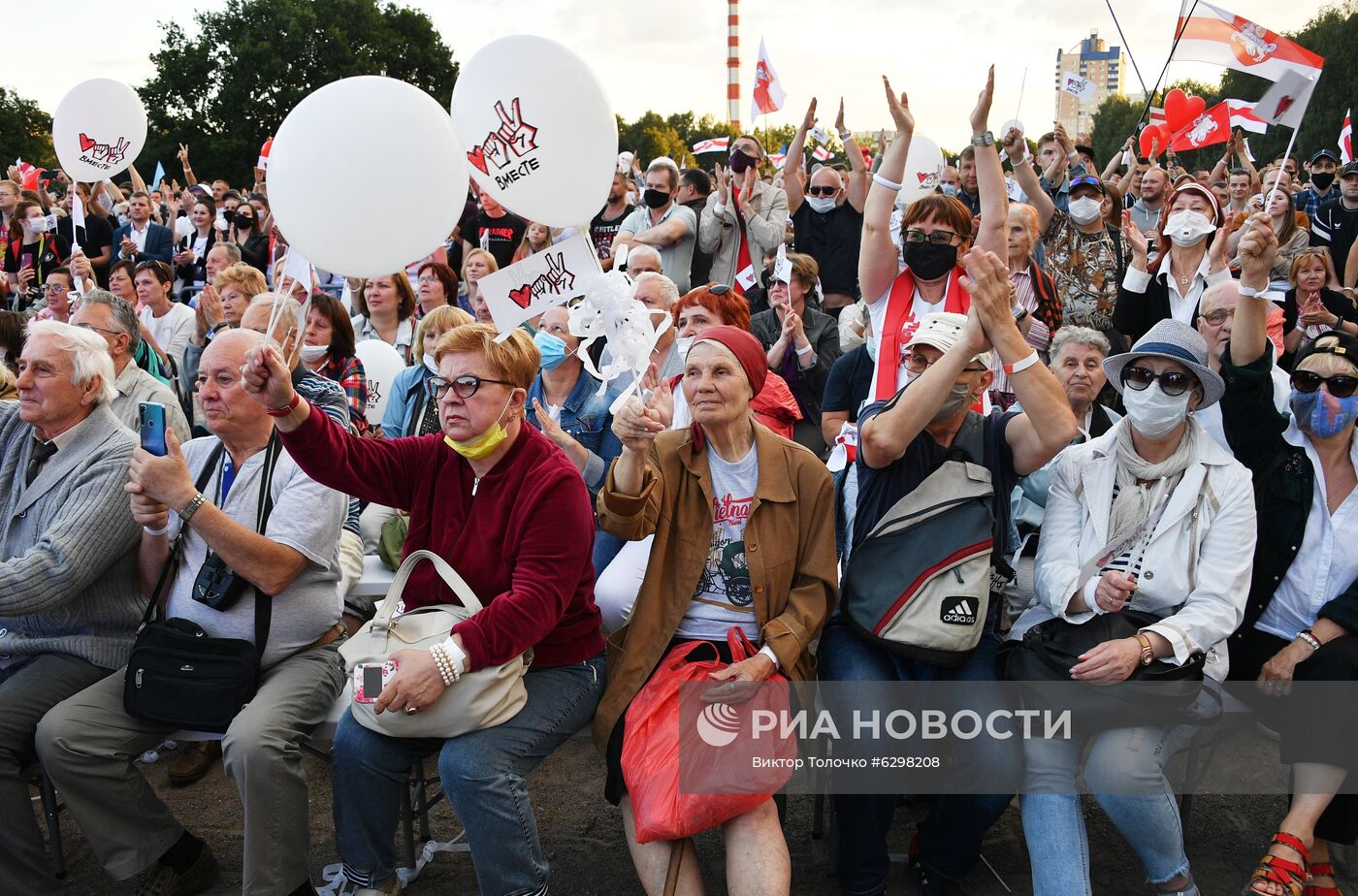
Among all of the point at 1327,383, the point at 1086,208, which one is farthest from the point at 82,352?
the point at 1086,208

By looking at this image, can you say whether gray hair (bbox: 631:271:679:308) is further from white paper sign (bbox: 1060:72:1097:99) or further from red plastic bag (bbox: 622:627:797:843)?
white paper sign (bbox: 1060:72:1097:99)

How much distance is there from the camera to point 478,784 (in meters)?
2.80

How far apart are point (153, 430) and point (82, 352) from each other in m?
0.60

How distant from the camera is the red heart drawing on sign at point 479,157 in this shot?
3.35 m

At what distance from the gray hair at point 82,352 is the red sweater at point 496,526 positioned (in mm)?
1137

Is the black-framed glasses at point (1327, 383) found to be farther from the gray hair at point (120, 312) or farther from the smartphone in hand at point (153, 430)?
the gray hair at point (120, 312)

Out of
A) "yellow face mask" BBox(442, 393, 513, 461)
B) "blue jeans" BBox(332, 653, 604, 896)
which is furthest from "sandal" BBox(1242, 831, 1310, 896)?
Answer: "yellow face mask" BBox(442, 393, 513, 461)

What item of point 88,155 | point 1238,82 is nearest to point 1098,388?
point 88,155

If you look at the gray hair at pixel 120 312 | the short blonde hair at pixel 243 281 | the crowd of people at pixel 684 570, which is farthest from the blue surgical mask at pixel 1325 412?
the short blonde hair at pixel 243 281

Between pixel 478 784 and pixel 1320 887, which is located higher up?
pixel 478 784

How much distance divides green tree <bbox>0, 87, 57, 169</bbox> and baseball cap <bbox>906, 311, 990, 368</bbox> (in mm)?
42045

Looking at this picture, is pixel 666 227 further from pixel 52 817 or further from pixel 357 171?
pixel 52 817

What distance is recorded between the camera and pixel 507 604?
2867mm

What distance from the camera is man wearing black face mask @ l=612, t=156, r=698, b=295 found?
7.39 m
